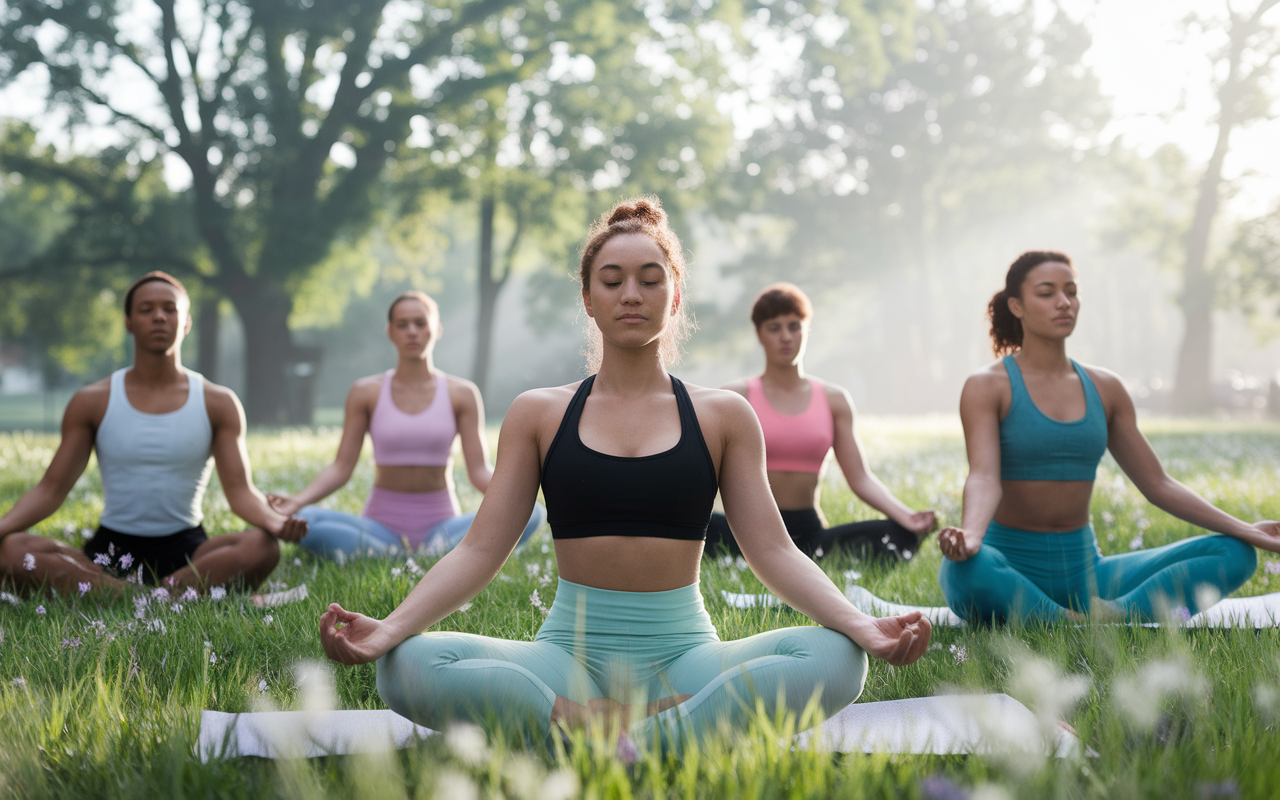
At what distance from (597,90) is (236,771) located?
93.0 feet

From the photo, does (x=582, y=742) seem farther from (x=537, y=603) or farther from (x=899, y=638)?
(x=537, y=603)

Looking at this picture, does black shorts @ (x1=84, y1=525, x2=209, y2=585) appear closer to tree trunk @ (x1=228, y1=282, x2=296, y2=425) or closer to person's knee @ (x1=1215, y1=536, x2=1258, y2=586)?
person's knee @ (x1=1215, y1=536, x2=1258, y2=586)

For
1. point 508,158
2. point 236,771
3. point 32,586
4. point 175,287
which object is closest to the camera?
point 236,771

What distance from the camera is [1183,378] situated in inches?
1282

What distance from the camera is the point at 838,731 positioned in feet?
9.35

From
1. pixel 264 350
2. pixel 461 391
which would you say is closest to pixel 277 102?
pixel 264 350

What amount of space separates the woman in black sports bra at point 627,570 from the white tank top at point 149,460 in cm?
318

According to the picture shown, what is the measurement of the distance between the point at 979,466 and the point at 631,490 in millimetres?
2363

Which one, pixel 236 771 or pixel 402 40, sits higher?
pixel 402 40

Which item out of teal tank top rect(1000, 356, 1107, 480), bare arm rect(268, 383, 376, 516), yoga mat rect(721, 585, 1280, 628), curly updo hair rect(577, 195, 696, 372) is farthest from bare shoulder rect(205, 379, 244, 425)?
teal tank top rect(1000, 356, 1107, 480)

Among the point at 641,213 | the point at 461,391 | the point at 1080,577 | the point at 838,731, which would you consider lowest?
the point at 838,731

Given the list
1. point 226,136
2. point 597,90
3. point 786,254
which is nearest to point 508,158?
point 597,90

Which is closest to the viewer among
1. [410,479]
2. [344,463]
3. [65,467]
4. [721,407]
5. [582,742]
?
[582,742]

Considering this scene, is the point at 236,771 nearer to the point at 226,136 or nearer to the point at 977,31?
the point at 226,136
